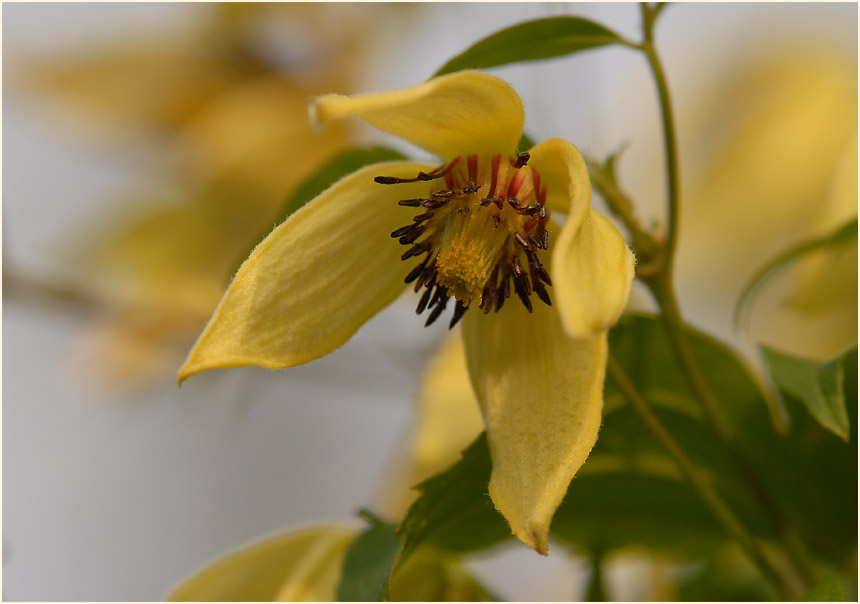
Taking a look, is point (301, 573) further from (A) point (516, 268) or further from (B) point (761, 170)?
(B) point (761, 170)

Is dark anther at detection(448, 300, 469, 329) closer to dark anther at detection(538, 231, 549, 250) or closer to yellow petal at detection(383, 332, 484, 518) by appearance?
dark anther at detection(538, 231, 549, 250)

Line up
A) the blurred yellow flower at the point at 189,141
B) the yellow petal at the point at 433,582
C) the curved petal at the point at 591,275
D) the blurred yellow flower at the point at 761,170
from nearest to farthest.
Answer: the curved petal at the point at 591,275 → the yellow petal at the point at 433,582 → the blurred yellow flower at the point at 761,170 → the blurred yellow flower at the point at 189,141

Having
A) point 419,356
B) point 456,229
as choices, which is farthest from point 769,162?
point 456,229

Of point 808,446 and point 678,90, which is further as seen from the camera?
point 678,90

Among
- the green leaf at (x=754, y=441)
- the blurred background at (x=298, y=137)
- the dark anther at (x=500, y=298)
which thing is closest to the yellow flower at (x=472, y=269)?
the dark anther at (x=500, y=298)

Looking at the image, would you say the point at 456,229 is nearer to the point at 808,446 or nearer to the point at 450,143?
the point at 450,143

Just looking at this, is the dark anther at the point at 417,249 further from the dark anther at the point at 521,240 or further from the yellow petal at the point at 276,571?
the yellow petal at the point at 276,571

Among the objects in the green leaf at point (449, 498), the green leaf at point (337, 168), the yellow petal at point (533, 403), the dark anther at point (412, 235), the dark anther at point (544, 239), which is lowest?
the green leaf at point (449, 498)
